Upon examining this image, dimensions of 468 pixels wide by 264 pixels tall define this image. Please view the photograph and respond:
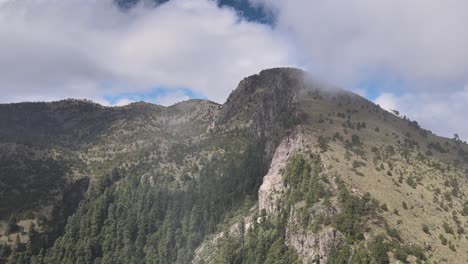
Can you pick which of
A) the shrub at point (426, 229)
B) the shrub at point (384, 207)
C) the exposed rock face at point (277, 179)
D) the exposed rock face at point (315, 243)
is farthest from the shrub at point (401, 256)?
the exposed rock face at point (277, 179)

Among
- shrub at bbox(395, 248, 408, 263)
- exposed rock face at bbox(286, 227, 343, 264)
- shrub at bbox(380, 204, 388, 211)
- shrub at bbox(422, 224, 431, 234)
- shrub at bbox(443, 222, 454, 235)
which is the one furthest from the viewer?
shrub at bbox(380, 204, 388, 211)

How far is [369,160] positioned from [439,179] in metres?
25.9

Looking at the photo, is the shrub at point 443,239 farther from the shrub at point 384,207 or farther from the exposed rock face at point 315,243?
the exposed rock face at point 315,243

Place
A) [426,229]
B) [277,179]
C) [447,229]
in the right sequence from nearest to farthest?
[426,229]
[447,229]
[277,179]

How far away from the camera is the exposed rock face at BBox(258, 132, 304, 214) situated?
17662 cm

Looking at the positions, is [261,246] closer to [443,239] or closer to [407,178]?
[407,178]

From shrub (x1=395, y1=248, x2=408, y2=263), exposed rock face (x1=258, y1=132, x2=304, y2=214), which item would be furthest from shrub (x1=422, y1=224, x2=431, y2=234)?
exposed rock face (x1=258, y1=132, x2=304, y2=214)

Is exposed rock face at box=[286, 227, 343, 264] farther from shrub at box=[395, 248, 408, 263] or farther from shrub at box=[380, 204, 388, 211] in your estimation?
shrub at box=[395, 248, 408, 263]

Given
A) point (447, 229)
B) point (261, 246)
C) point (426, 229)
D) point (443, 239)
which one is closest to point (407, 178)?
point (447, 229)

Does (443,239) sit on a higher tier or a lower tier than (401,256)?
higher

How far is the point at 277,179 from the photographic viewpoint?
184000mm

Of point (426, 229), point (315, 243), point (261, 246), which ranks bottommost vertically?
point (261, 246)

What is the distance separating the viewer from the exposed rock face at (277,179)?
17662 cm

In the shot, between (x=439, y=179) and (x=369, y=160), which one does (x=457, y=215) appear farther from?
(x=369, y=160)
